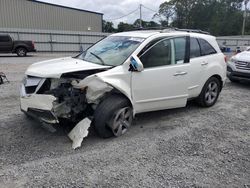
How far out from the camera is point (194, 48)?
5492 mm

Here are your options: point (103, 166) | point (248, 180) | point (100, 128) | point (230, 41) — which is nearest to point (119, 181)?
point (103, 166)

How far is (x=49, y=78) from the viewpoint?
4070mm

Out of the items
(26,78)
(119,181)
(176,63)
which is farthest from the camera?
(176,63)

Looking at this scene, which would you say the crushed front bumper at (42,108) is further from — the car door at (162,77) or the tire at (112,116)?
the car door at (162,77)

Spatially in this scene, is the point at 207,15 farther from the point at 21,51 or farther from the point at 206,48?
the point at 206,48

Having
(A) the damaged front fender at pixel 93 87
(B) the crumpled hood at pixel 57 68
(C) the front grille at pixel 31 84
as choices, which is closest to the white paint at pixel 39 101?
(C) the front grille at pixel 31 84

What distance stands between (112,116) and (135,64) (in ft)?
3.04

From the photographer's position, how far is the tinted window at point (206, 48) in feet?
18.8

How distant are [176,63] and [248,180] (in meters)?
2.47

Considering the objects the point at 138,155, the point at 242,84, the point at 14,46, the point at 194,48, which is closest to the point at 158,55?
the point at 194,48

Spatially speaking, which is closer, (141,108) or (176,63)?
(141,108)

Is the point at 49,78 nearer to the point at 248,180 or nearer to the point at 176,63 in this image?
the point at 176,63

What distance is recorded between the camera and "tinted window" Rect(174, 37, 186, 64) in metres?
5.02

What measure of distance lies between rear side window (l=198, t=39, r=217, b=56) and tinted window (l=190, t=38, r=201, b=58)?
15 cm
